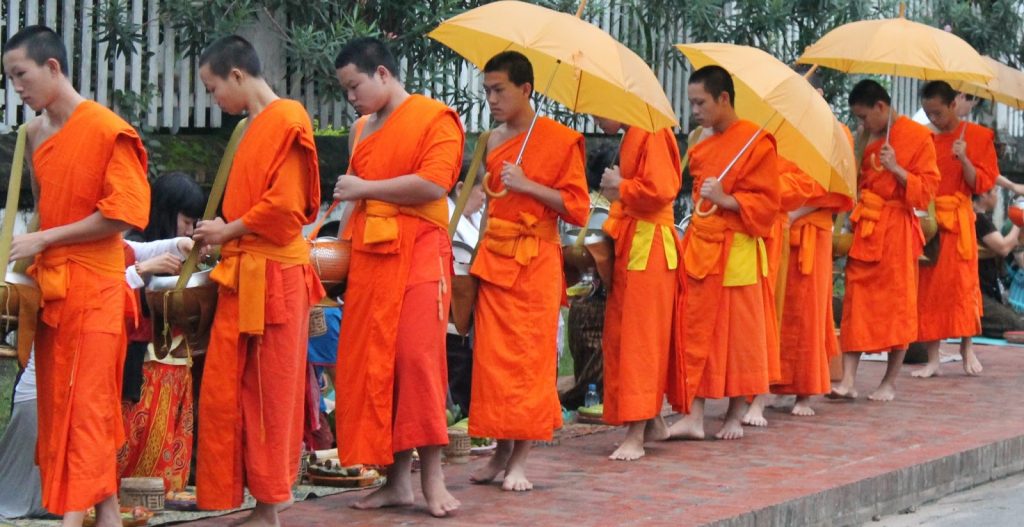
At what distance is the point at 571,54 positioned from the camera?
261 inches

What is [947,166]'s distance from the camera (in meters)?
10.5

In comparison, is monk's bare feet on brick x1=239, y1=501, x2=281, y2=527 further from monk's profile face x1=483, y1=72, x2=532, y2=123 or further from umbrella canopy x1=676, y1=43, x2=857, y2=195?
umbrella canopy x1=676, y1=43, x2=857, y2=195

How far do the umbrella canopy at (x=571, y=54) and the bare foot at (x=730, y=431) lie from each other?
74.5 inches

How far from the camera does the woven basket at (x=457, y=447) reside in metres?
7.43

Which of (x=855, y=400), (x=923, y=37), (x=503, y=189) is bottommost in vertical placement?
(x=855, y=400)

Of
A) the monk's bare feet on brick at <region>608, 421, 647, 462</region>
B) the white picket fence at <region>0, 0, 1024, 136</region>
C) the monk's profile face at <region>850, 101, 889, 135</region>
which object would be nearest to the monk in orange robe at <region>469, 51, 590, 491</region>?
the monk's bare feet on brick at <region>608, 421, 647, 462</region>

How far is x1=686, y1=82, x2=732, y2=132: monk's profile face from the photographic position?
7938mm

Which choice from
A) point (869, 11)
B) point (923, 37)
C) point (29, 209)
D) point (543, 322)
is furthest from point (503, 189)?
point (869, 11)

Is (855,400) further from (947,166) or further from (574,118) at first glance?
(574,118)

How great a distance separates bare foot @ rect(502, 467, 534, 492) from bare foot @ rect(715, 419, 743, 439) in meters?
1.77

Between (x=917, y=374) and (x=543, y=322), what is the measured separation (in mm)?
4880

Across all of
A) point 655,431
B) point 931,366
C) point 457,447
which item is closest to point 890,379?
point 931,366

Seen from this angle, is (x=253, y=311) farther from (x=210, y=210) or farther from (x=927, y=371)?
(x=927, y=371)

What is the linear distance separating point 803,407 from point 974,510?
5.70 feet
